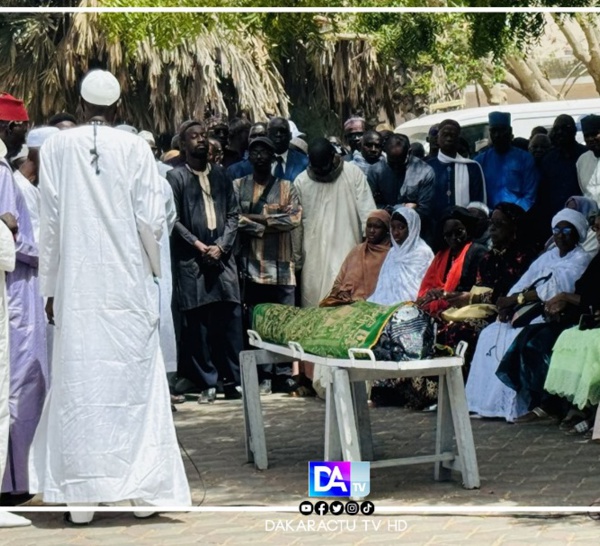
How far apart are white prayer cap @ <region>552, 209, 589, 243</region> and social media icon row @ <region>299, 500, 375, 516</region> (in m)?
3.46

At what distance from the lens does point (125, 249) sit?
24.0ft

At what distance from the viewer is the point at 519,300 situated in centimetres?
1031

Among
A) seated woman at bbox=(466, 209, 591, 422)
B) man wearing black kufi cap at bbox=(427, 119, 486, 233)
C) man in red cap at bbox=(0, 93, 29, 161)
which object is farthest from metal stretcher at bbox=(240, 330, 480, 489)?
man wearing black kufi cap at bbox=(427, 119, 486, 233)

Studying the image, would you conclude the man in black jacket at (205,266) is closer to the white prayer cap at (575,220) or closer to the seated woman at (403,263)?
the seated woman at (403,263)

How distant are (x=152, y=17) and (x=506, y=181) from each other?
392cm

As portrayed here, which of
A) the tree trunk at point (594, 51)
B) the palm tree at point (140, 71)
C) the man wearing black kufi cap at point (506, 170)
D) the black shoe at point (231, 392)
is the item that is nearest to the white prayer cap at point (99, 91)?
the black shoe at point (231, 392)

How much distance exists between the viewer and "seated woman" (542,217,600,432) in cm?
909

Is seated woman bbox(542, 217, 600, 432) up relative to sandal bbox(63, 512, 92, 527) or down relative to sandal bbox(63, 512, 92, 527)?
up

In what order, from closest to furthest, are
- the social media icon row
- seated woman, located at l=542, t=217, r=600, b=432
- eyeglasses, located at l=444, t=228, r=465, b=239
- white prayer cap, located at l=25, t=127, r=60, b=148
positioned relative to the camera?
the social media icon row → white prayer cap, located at l=25, t=127, r=60, b=148 → seated woman, located at l=542, t=217, r=600, b=432 → eyeglasses, located at l=444, t=228, r=465, b=239

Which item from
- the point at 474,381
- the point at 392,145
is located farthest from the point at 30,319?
the point at 392,145

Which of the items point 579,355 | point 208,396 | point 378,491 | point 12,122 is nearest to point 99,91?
point 12,122

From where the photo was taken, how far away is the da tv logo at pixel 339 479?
25.4 feet

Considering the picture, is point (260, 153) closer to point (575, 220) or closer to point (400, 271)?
point (400, 271)

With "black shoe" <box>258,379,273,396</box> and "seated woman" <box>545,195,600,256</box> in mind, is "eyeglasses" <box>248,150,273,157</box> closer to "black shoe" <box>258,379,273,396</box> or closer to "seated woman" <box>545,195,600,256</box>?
"black shoe" <box>258,379,273,396</box>
